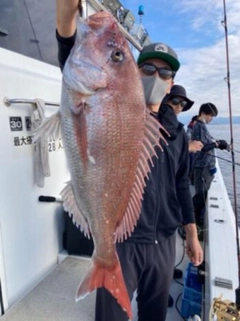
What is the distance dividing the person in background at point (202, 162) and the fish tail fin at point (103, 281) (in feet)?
11.1

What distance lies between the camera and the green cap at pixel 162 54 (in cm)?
138

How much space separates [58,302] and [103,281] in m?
1.28

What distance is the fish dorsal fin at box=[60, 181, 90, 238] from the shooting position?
3.42ft

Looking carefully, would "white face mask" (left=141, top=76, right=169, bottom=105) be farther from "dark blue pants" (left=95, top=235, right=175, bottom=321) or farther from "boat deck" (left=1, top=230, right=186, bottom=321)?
"boat deck" (left=1, top=230, right=186, bottom=321)

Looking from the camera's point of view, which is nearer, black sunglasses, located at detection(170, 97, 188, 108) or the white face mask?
the white face mask

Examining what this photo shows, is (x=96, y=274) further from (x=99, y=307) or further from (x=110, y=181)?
(x=99, y=307)

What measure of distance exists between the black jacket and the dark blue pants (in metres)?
0.06

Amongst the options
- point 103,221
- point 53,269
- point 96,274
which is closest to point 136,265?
point 96,274

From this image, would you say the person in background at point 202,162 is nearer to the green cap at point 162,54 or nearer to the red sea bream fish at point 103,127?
the green cap at point 162,54

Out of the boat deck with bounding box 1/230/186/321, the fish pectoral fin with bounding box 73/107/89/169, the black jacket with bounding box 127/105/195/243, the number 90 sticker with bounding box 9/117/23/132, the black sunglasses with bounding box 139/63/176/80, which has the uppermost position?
the black sunglasses with bounding box 139/63/176/80

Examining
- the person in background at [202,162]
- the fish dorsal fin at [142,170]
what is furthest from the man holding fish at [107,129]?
the person in background at [202,162]

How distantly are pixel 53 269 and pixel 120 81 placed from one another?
2.18 metres

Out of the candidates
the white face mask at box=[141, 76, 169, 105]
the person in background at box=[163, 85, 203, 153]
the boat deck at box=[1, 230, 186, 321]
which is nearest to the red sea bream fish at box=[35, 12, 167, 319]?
the white face mask at box=[141, 76, 169, 105]

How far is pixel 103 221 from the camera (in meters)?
1.03
